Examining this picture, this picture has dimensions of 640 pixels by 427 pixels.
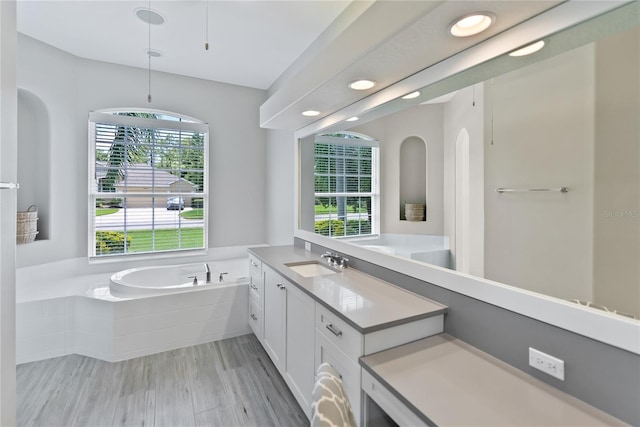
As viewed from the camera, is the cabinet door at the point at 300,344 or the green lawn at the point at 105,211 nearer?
the cabinet door at the point at 300,344

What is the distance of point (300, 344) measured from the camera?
1.90 metres

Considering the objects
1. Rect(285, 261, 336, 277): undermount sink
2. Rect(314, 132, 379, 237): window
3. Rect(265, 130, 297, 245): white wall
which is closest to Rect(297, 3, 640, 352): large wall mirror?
Rect(314, 132, 379, 237): window

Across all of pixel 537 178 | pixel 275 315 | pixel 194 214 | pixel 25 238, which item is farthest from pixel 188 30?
pixel 537 178

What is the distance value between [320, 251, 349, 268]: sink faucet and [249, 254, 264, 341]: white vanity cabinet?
2.13 feet

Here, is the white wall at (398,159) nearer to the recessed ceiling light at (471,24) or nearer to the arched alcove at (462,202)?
the arched alcove at (462,202)

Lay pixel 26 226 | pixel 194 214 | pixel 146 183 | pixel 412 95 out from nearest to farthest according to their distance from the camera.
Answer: pixel 412 95
pixel 26 226
pixel 146 183
pixel 194 214

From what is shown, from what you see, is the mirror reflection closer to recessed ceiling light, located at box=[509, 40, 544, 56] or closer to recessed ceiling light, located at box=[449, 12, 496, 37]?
recessed ceiling light, located at box=[509, 40, 544, 56]

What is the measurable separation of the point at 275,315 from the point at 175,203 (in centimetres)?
249

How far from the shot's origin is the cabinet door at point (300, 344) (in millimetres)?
1760

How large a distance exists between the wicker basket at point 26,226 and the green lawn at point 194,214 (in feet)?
4.77

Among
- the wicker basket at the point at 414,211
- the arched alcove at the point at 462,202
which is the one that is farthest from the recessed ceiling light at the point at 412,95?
the wicker basket at the point at 414,211

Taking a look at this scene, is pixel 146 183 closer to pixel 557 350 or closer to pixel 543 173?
pixel 543 173

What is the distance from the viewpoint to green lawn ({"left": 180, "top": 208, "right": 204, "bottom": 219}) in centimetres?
405

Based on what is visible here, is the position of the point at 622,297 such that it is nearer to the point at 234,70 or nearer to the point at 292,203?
the point at 292,203
